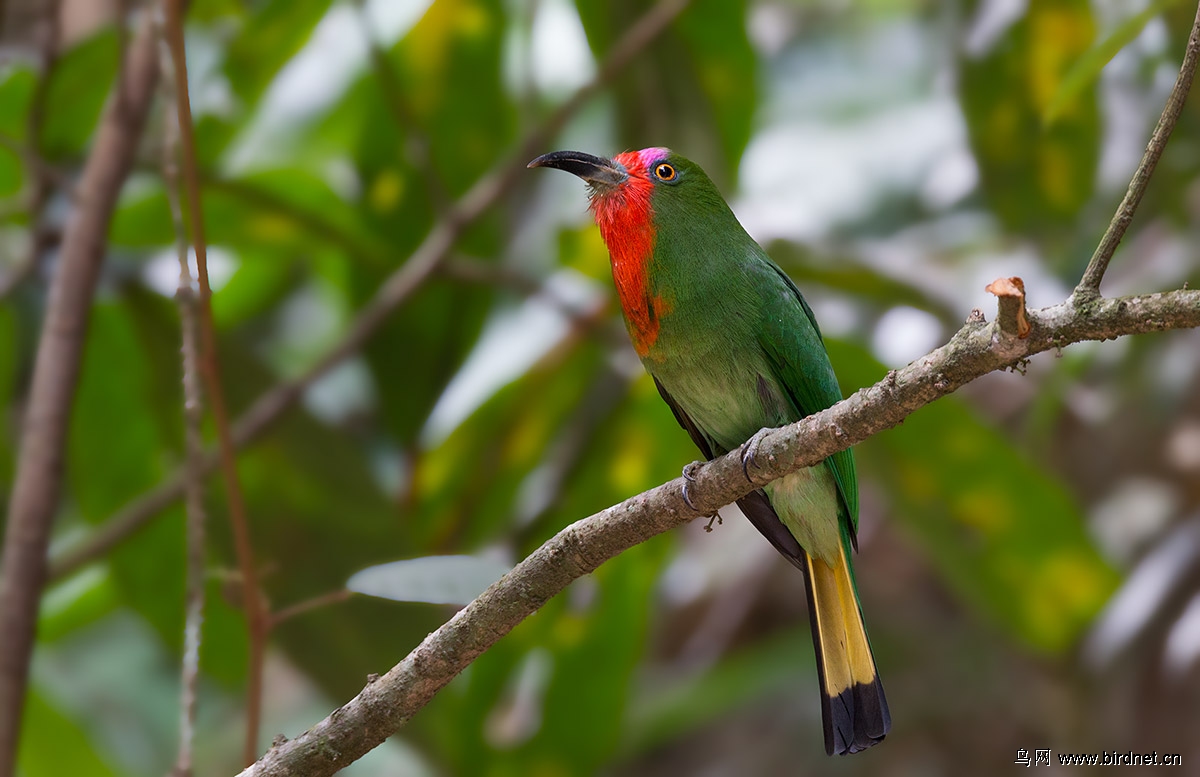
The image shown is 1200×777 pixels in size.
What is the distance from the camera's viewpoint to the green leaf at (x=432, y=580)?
183 centimetres

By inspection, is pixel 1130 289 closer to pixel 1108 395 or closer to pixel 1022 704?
pixel 1108 395

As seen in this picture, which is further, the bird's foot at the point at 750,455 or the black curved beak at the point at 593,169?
the black curved beak at the point at 593,169

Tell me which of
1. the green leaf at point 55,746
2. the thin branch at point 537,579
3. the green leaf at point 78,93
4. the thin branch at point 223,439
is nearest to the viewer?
the thin branch at point 537,579

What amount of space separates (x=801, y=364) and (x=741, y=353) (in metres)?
0.14

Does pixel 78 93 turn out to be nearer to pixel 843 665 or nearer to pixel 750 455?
pixel 750 455

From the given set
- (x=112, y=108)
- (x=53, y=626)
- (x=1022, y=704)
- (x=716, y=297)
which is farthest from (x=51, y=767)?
(x=1022, y=704)

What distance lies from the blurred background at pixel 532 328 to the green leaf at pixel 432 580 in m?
0.89

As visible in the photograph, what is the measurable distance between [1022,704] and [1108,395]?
190 cm

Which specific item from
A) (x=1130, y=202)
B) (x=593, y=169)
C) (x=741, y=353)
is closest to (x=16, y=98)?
(x=593, y=169)

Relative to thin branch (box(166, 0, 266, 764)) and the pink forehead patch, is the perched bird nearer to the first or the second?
the pink forehead patch

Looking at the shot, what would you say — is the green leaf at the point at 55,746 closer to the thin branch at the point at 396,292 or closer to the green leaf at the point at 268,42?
the thin branch at the point at 396,292

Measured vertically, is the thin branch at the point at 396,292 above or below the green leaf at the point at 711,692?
above

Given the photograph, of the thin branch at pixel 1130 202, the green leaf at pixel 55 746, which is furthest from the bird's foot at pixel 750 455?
the green leaf at pixel 55 746

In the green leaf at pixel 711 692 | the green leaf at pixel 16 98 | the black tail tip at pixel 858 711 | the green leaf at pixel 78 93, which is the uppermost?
the green leaf at pixel 16 98
